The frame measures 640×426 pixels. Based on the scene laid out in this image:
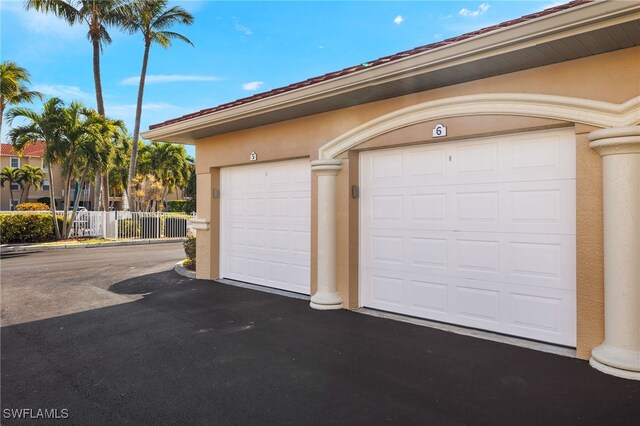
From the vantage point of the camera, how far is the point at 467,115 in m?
4.71

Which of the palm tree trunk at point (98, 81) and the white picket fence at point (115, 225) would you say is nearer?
the white picket fence at point (115, 225)

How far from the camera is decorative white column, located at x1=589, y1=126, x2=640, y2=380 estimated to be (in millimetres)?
3547

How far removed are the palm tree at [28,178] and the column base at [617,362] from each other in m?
46.1

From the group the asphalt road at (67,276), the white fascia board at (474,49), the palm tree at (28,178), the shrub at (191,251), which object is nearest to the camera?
the white fascia board at (474,49)

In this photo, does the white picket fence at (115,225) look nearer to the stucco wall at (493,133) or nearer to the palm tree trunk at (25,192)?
the stucco wall at (493,133)

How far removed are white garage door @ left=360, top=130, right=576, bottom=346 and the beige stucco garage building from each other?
2 cm

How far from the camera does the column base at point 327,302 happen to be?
590cm

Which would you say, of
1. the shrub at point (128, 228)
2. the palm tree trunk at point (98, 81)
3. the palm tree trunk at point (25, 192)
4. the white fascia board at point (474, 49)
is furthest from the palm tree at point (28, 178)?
the white fascia board at point (474, 49)

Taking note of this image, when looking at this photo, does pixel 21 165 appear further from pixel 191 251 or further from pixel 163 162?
pixel 191 251

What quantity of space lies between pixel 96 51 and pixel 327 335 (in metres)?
20.7

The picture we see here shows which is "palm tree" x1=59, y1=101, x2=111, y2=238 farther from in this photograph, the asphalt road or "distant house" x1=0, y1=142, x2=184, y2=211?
"distant house" x1=0, y1=142, x2=184, y2=211

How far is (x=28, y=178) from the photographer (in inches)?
1480

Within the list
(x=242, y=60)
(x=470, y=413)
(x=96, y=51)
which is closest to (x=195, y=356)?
(x=470, y=413)

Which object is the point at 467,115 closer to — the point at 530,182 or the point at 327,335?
the point at 530,182
